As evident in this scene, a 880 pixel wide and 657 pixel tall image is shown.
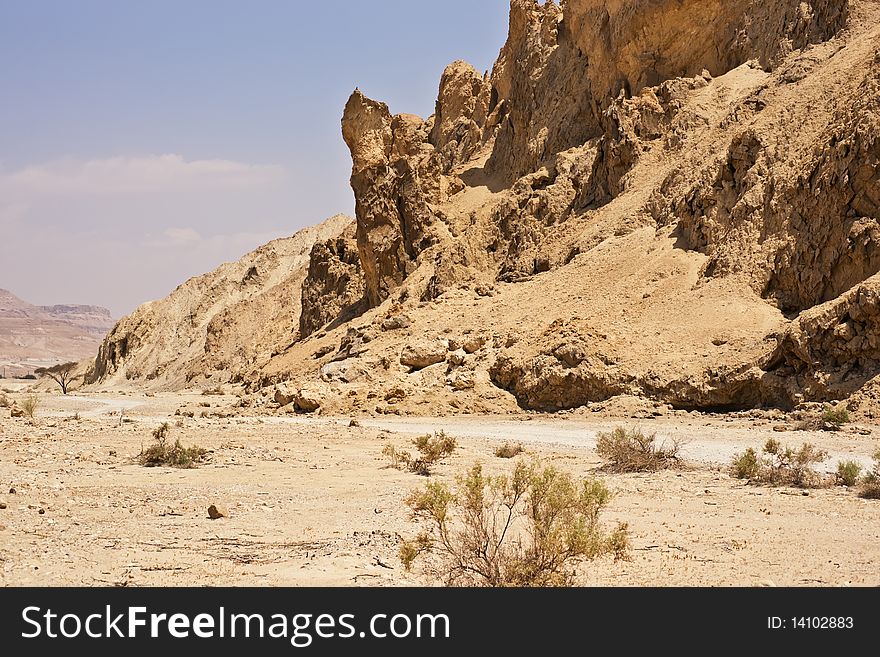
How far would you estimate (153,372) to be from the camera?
55.7m

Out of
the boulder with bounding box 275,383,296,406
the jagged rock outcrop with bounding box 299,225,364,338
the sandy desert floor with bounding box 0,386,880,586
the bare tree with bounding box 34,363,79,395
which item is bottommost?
the sandy desert floor with bounding box 0,386,880,586

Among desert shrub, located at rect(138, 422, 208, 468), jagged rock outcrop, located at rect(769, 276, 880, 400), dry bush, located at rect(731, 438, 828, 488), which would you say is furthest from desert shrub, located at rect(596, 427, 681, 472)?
jagged rock outcrop, located at rect(769, 276, 880, 400)

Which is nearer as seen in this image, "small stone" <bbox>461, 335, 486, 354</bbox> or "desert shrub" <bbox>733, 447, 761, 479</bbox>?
"desert shrub" <bbox>733, 447, 761, 479</bbox>

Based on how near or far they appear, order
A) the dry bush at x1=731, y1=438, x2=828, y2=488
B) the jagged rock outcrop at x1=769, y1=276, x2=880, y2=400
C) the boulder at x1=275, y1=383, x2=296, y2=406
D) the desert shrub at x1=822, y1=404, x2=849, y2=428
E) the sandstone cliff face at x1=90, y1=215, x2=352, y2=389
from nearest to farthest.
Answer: the dry bush at x1=731, y1=438, x2=828, y2=488, the desert shrub at x1=822, y1=404, x2=849, y2=428, the jagged rock outcrop at x1=769, y1=276, x2=880, y2=400, the boulder at x1=275, y1=383, x2=296, y2=406, the sandstone cliff face at x1=90, y1=215, x2=352, y2=389

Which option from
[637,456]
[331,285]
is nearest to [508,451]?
[637,456]

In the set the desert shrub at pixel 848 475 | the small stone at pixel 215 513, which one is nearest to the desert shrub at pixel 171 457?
the small stone at pixel 215 513

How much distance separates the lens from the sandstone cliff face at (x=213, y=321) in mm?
48781

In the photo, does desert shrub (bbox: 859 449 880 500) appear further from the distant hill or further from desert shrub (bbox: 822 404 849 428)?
the distant hill

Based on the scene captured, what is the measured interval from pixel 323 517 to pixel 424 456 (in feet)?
13.9

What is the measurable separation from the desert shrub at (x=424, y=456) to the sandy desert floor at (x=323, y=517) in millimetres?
221

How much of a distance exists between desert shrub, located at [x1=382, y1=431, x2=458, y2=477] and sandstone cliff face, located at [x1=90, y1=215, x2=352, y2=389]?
33519 millimetres

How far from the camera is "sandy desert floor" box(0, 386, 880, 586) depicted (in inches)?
247

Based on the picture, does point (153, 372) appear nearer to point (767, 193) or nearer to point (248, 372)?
point (248, 372)

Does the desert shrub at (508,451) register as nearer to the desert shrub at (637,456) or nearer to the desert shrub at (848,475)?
the desert shrub at (637,456)
